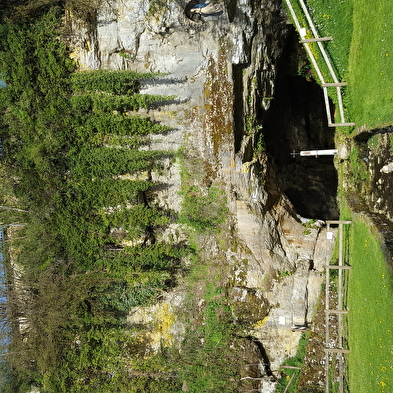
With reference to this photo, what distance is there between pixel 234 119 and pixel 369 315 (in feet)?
20.8

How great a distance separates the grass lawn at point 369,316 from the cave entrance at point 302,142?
259 cm

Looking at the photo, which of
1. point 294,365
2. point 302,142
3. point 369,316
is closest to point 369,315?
point 369,316

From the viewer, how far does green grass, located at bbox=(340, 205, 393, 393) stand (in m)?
8.67

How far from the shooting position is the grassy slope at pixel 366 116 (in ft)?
29.0

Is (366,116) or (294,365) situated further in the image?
(294,365)

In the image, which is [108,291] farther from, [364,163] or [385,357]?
[364,163]

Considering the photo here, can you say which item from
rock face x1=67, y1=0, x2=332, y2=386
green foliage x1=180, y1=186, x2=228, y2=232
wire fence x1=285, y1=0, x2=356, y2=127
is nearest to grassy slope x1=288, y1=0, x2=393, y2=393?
wire fence x1=285, y1=0, x2=356, y2=127

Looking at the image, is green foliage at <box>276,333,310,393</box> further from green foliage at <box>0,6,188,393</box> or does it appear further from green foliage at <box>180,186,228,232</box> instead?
green foliage at <box>180,186,228,232</box>

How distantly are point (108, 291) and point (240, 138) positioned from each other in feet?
20.6

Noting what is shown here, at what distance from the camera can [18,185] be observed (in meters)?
11.0

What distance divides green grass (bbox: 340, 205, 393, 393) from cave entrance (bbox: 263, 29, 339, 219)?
256 cm

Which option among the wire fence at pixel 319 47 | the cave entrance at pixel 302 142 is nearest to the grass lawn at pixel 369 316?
the cave entrance at pixel 302 142

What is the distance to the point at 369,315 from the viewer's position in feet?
30.8

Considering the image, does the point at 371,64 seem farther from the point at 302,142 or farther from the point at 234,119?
the point at 302,142
